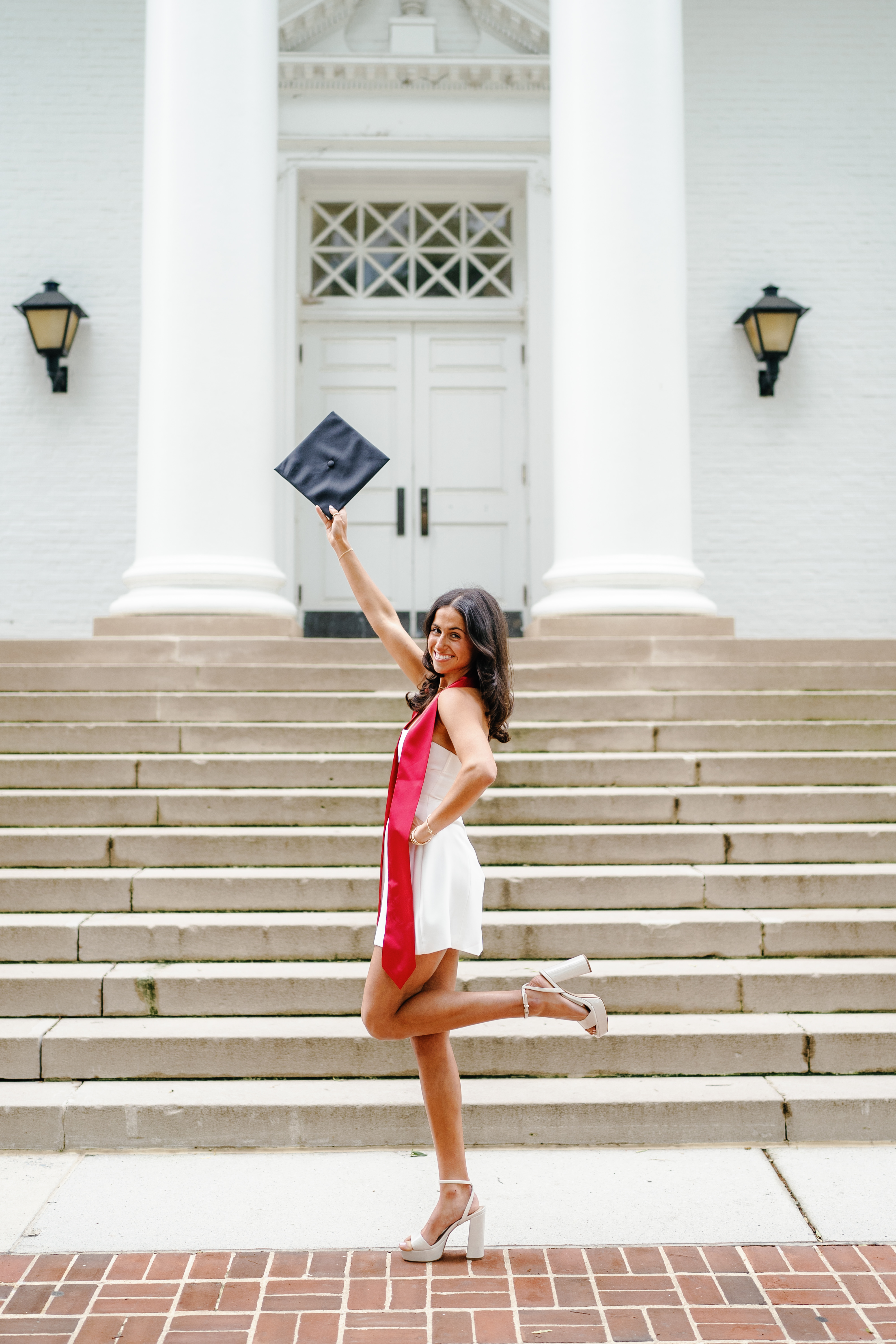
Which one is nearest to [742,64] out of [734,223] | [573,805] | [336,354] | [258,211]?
[734,223]

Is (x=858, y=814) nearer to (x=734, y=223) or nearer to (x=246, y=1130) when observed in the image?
(x=246, y=1130)

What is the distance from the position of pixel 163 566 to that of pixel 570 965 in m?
4.77

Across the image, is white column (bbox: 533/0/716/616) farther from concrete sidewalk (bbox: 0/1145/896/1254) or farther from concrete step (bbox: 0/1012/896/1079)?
concrete sidewalk (bbox: 0/1145/896/1254)

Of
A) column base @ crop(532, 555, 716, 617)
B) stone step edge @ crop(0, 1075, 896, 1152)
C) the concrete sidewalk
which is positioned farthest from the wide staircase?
column base @ crop(532, 555, 716, 617)

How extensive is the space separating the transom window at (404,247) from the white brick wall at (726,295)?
0.87 metres

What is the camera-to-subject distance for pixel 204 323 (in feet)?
22.6

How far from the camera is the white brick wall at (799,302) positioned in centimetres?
941

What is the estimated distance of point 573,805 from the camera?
502cm

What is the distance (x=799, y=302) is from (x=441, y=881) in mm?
8346

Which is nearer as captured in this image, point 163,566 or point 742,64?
point 163,566

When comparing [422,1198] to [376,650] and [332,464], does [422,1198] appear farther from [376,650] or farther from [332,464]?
[376,650]

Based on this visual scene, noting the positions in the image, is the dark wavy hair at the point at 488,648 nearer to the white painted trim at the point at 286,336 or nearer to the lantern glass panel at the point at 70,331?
the white painted trim at the point at 286,336

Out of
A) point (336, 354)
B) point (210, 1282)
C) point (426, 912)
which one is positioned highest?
point (336, 354)

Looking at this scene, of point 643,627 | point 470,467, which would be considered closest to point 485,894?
point 643,627
